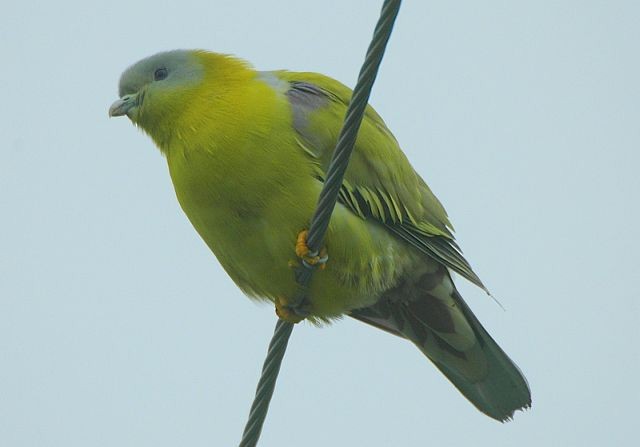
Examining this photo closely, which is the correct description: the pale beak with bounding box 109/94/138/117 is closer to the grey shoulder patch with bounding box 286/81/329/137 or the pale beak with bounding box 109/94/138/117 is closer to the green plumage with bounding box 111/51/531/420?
the green plumage with bounding box 111/51/531/420

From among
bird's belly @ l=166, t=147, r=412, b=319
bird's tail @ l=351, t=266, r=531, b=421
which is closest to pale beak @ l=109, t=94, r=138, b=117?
bird's belly @ l=166, t=147, r=412, b=319

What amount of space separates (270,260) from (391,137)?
1.31 metres

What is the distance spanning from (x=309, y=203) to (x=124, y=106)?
51.5 inches

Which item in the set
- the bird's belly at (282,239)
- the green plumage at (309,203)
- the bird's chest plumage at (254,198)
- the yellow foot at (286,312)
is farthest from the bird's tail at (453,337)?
the bird's chest plumage at (254,198)

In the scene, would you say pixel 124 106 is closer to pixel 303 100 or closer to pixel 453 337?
pixel 303 100

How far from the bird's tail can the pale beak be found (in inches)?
65.4

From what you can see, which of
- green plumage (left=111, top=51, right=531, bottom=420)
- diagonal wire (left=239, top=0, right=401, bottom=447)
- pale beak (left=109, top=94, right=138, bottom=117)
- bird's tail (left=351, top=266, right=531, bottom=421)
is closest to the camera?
diagonal wire (left=239, top=0, right=401, bottom=447)

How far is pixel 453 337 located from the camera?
5.50m

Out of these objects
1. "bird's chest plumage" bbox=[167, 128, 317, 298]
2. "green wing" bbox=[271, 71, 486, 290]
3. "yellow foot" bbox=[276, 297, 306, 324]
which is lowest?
"yellow foot" bbox=[276, 297, 306, 324]

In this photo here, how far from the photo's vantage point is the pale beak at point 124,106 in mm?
5164

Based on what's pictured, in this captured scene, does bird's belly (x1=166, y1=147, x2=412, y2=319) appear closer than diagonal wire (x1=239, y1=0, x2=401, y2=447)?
No

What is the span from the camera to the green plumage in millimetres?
4570

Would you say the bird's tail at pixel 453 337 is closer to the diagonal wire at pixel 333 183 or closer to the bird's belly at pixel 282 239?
the bird's belly at pixel 282 239

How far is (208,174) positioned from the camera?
182 inches
